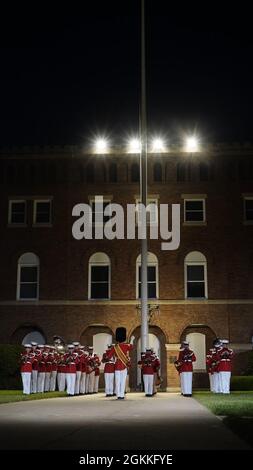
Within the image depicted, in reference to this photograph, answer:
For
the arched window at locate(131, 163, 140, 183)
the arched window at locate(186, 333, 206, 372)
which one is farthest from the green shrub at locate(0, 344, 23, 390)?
the arched window at locate(131, 163, 140, 183)

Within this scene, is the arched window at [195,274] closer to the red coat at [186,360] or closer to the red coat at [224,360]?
the red coat at [224,360]

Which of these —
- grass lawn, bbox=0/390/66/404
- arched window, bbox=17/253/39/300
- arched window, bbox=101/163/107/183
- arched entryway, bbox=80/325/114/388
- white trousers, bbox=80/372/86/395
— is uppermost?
arched window, bbox=101/163/107/183

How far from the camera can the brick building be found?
38625 millimetres

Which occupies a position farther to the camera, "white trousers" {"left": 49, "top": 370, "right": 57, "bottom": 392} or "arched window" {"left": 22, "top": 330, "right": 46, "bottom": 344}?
"arched window" {"left": 22, "top": 330, "right": 46, "bottom": 344}

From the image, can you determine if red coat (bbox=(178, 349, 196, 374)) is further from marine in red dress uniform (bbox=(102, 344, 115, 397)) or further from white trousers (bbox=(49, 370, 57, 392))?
white trousers (bbox=(49, 370, 57, 392))

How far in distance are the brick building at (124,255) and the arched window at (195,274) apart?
0.05 m

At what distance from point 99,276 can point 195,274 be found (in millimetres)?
5268

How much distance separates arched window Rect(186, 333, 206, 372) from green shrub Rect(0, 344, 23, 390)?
35.6 feet

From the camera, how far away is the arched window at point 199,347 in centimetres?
3878

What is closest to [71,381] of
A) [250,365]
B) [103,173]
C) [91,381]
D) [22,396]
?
[22,396]

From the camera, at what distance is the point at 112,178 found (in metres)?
40.1

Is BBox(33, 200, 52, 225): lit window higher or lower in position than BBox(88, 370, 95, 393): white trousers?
higher
